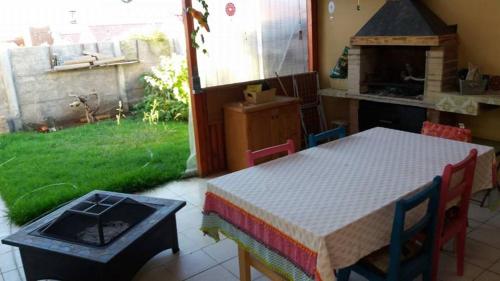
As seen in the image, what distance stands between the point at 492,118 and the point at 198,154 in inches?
108

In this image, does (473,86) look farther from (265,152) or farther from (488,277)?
(265,152)

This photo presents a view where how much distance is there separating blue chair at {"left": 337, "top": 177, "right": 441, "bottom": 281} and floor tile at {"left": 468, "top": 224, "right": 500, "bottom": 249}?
967 mm

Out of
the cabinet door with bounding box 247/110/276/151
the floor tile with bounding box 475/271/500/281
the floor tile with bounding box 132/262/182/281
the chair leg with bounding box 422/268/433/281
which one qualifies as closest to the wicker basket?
the floor tile with bounding box 475/271/500/281

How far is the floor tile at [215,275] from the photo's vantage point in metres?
2.55

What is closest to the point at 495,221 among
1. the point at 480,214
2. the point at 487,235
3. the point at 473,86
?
the point at 480,214

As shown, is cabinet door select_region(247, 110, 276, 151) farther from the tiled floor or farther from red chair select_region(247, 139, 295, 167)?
red chair select_region(247, 139, 295, 167)

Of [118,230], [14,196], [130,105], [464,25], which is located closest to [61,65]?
[130,105]

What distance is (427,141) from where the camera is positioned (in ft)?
8.61

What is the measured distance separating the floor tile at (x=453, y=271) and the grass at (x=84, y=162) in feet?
8.61

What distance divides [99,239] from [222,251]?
85 centimetres

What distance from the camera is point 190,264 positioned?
2.73m

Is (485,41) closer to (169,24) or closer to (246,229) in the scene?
(246,229)

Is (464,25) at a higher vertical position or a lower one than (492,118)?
higher

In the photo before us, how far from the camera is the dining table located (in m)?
1.65
